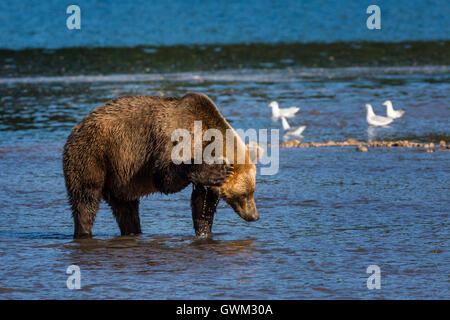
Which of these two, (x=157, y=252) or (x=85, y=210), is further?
(x=85, y=210)

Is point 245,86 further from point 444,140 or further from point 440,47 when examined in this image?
point 440,47

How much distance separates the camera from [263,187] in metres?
10.7

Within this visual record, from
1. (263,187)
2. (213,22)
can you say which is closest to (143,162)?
(263,187)

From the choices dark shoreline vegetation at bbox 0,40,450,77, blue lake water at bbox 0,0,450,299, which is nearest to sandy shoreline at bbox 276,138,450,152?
blue lake water at bbox 0,0,450,299

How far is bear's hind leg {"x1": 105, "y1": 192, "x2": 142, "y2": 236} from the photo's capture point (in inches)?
333

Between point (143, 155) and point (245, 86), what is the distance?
14196 millimetres

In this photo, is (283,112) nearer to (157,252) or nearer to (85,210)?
(85,210)

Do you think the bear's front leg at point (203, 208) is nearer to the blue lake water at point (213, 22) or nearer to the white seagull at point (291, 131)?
the white seagull at point (291, 131)

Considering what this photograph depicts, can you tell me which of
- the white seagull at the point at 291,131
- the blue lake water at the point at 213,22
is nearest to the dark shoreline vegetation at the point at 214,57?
the blue lake water at the point at 213,22

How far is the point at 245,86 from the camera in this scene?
72.9ft

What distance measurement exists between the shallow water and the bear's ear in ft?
1.92

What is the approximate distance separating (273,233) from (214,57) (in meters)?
23.5
